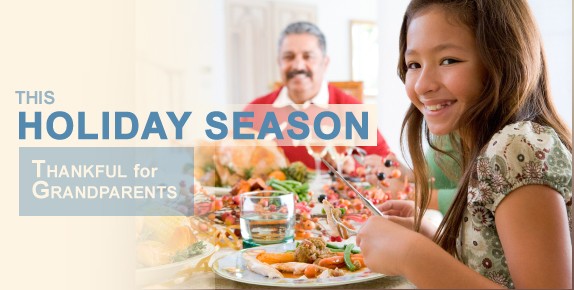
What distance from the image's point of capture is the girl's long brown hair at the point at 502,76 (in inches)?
26.0

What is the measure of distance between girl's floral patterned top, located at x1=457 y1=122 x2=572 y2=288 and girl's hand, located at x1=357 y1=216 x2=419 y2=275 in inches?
3.6

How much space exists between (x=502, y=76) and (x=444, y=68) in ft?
0.21

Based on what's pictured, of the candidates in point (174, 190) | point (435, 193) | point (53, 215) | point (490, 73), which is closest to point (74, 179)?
point (53, 215)

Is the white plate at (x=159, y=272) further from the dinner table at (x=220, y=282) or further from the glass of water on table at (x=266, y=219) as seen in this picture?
the glass of water on table at (x=266, y=219)

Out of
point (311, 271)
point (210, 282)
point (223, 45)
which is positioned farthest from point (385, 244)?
point (223, 45)

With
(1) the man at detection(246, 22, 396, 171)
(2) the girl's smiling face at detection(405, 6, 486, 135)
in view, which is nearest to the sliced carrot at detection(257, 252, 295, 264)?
(2) the girl's smiling face at detection(405, 6, 486, 135)

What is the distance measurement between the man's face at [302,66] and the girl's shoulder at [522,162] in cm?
218

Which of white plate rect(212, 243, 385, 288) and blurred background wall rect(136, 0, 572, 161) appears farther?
blurred background wall rect(136, 0, 572, 161)

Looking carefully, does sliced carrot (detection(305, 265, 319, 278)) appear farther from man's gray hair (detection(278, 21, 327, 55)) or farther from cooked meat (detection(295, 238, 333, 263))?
man's gray hair (detection(278, 21, 327, 55))

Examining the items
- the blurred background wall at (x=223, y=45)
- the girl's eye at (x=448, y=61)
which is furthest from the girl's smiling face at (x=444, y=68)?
the blurred background wall at (x=223, y=45)

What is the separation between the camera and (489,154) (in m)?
0.62

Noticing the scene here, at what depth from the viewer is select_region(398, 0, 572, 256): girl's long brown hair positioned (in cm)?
66

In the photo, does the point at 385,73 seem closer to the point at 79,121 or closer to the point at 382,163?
the point at 382,163

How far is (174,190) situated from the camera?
1.00m
